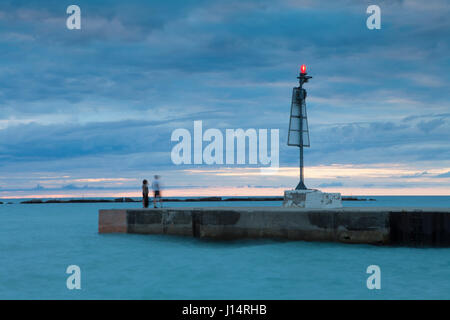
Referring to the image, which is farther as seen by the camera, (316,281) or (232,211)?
(232,211)

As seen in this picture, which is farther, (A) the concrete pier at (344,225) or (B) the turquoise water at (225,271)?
(A) the concrete pier at (344,225)

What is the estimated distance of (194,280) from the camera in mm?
13547

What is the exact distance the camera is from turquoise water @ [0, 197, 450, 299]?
1214 centimetres

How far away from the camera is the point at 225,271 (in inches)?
570

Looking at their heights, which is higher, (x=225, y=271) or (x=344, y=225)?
(x=344, y=225)

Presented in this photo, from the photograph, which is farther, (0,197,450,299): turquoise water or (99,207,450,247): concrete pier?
(99,207,450,247): concrete pier

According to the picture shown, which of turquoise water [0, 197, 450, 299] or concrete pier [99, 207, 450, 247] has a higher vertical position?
concrete pier [99, 207, 450, 247]

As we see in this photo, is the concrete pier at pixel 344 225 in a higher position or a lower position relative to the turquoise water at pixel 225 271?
higher

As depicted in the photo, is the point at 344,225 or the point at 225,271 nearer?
the point at 225,271

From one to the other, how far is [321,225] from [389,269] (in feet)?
9.83

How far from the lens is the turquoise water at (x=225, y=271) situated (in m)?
12.1
